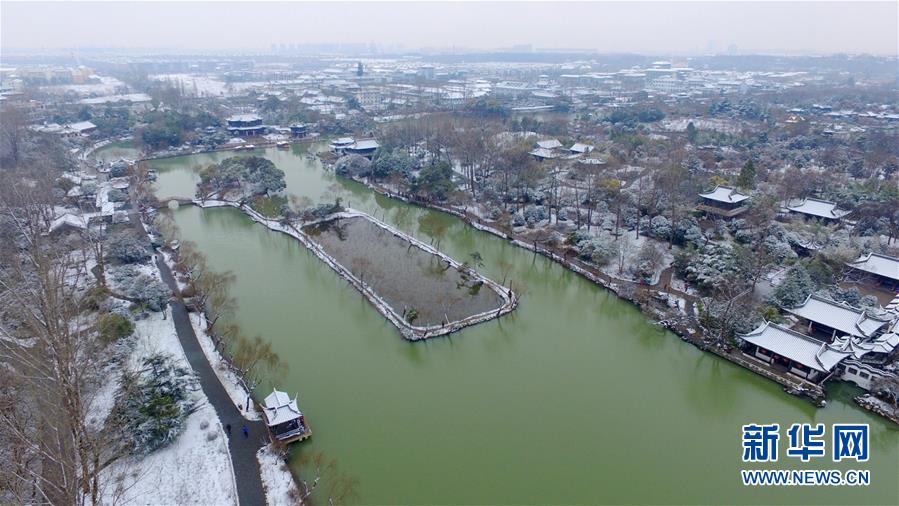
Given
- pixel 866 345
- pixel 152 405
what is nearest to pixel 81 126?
pixel 152 405

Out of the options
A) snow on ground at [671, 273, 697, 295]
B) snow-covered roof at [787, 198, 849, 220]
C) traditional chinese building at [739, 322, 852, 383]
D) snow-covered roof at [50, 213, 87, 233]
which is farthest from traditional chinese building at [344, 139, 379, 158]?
traditional chinese building at [739, 322, 852, 383]

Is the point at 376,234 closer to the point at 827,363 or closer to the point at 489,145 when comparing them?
the point at 489,145

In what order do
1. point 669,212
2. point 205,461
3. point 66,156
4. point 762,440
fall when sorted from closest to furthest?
1. point 205,461
2. point 762,440
3. point 669,212
4. point 66,156

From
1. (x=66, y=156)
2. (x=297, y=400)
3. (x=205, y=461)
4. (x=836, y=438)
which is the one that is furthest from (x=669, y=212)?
(x=66, y=156)

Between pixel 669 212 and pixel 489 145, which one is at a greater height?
pixel 489 145

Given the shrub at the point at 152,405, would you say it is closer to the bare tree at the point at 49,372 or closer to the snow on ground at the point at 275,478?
the bare tree at the point at 49,372

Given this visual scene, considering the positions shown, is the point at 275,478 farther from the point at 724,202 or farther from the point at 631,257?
the point at 724,202
